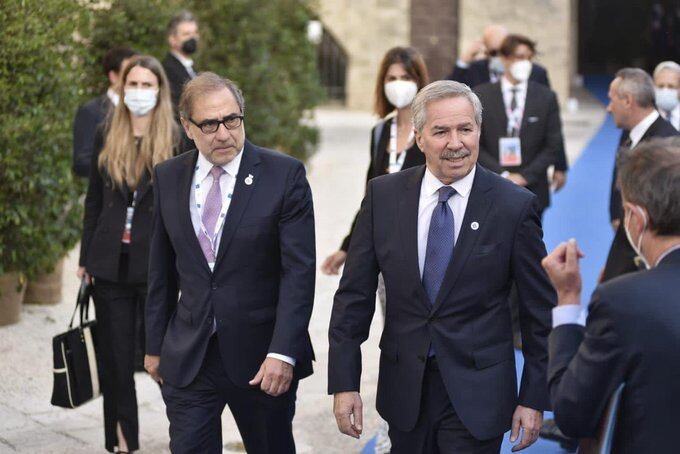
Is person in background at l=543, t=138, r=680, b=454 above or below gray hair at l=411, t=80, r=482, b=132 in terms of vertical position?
below

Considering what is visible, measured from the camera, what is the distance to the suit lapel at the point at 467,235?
173 inches

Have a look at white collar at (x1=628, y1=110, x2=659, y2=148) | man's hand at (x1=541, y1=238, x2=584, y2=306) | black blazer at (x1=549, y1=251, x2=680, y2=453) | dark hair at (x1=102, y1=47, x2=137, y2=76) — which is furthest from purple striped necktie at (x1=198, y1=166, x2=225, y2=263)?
dark hair at (x1=102, y1=47, x2=137, y2=76)

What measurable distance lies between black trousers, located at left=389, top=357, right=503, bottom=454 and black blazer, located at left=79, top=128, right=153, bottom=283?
222 cm

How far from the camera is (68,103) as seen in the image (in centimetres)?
895

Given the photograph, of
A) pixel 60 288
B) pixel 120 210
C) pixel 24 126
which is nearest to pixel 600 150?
pixel 60 288

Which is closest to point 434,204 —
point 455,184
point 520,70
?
point 455,184

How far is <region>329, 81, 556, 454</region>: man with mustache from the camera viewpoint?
4387 mm

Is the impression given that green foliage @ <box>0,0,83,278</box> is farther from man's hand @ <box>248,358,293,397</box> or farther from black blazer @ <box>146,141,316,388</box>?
man's hand @ <box>248,358,293,397</box>

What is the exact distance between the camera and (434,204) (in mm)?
4551

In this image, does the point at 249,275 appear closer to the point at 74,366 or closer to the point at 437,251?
the point at 437,251

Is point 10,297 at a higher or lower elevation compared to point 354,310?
lower

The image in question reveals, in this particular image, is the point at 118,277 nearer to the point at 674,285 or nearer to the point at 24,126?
the point at 24,126

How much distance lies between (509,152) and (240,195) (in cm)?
438

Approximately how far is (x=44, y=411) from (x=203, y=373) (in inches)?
112
